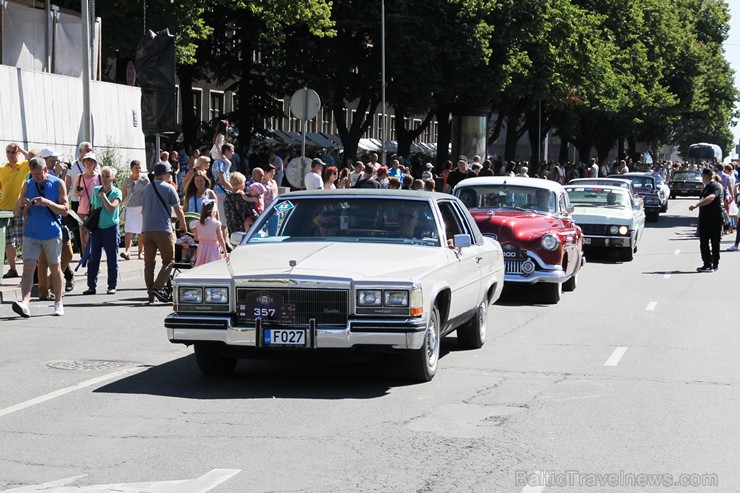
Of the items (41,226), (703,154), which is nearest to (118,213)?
(41,226)

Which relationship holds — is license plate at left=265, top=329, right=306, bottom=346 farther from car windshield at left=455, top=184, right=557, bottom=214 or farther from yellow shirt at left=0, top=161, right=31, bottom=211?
yellow shirt at left=0, top=161, right=31, bottom=211

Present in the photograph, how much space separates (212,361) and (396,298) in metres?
1.63

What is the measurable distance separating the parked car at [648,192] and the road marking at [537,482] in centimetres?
3671

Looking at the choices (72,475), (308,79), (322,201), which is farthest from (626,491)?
(308,79)

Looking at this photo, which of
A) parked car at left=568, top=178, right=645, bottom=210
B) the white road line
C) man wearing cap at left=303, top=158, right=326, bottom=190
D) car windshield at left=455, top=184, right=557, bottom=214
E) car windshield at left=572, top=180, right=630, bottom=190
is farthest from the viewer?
car windshield at left=572, top=180, right=630, bottom=190

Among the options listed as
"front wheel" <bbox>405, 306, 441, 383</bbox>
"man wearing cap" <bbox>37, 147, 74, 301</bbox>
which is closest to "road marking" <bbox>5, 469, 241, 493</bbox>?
"front wheel" <bbox>405, 306, 441, 383</bbox>

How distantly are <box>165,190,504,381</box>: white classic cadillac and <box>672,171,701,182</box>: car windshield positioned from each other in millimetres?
62428

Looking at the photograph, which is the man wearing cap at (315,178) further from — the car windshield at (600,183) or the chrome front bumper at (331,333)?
the chrome front bumper at (331,333)

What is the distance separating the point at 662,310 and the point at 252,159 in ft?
82.2

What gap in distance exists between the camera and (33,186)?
14211mm

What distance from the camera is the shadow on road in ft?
31.4

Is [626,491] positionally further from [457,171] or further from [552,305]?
[457,171]

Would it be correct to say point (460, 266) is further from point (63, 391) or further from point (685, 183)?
point (685, 183)

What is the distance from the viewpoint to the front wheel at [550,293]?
679 inches
